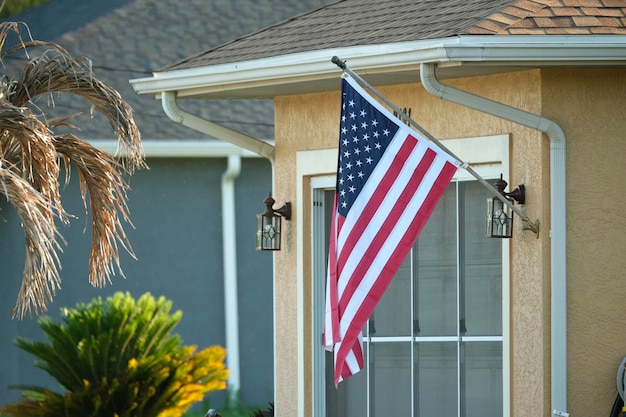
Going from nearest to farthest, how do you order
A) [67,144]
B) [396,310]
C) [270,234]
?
[67,144]
[396,310]
[270,234]

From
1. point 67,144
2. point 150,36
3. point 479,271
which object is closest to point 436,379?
point 479,271

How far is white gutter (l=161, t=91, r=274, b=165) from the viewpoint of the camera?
28.5 feet

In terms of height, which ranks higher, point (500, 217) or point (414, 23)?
point (414, 23)

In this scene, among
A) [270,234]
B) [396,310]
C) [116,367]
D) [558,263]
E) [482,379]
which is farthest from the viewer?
[270,234]

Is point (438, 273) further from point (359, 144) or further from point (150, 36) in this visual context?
point (150, 36)

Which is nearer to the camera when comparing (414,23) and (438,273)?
(414,23)

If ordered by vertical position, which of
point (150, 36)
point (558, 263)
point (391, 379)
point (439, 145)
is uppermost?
point (150, 36)

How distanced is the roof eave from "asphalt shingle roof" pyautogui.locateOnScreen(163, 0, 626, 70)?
14cm

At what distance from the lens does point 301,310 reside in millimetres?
8773

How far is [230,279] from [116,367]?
26.0 feet

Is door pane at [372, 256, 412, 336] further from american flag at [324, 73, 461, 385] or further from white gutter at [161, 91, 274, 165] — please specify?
american flag at [324, 73, 461, 385]

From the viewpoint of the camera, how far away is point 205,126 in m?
8.85

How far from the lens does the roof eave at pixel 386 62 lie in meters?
6.61

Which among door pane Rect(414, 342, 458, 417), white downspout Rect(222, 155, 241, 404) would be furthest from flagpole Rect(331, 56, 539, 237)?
white downspout Rect(222, 155, 241, 404)
